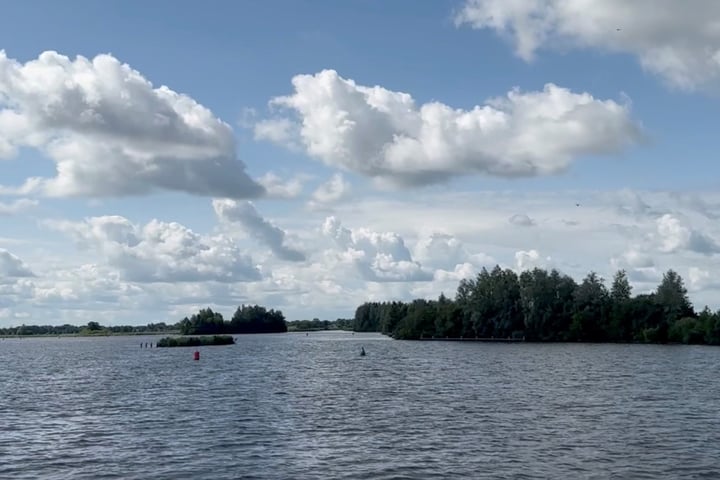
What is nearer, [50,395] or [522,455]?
[522,455]

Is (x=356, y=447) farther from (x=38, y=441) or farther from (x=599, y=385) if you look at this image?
(x=599, y=385)

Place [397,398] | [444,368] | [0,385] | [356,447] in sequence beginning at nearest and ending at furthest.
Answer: [356,447] < [397,398] < [0,385] < [444,368]

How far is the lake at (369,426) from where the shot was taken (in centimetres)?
3981

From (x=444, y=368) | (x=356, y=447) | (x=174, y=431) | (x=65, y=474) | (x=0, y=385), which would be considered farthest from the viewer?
(x=444, y=368)

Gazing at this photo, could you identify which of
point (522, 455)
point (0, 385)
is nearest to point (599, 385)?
point (522, 455)

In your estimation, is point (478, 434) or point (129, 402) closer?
point (478, 434)

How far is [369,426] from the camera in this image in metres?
52.8

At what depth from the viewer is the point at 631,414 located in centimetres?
5738

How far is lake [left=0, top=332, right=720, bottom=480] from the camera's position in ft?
131

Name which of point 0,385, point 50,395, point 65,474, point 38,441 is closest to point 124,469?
point 65,474

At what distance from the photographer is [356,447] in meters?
45.2

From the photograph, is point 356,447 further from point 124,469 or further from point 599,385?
point 599,385

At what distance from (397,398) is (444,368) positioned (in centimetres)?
4035

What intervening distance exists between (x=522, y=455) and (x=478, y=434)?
7.05 meters
